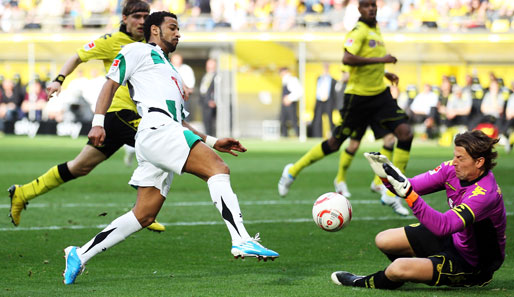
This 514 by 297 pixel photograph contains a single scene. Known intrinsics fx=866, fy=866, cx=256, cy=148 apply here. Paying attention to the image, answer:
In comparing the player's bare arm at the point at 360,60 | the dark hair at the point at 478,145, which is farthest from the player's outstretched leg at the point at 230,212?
the player's bare arm at the point at 360,60

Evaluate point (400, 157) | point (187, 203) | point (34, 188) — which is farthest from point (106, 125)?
point (400, 157)

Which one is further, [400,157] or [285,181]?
[285,181]

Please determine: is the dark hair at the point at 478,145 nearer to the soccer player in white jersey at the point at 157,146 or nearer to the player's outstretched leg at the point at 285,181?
the soccer player in white jersey at the point at 157,146

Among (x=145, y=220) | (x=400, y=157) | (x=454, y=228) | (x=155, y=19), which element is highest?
(x=155, y=19)

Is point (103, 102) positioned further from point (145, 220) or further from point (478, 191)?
point (478, 191)

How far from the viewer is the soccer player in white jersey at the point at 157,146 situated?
17.9 ft

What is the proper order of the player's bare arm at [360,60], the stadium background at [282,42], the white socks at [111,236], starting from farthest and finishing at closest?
the stadium background at [282,42], the player's bare arm at [360,60], the white socks at [111,236]

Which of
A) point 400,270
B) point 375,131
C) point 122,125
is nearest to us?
point 400,270

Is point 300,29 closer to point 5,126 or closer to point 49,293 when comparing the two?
point 5,126

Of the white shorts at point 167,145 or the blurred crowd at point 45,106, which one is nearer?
the white shorts at point 167,145

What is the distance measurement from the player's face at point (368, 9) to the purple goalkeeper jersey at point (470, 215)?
4.71 m

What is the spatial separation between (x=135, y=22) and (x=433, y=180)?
11.8 ft

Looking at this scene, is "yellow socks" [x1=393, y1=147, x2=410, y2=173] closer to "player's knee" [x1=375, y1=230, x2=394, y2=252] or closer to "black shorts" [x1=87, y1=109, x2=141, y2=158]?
"black shorts" [x1=87, y1=109, x2=141, y2=158]

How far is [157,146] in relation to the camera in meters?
5.52
